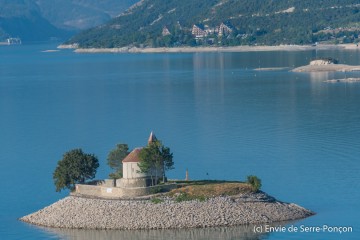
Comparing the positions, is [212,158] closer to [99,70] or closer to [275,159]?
[275,159]

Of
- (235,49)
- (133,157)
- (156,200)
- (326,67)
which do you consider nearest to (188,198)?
(156,200)

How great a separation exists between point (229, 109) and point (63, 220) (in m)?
37.2

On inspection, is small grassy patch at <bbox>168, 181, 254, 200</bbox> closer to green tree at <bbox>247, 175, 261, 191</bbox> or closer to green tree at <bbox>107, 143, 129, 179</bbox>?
green tree at <bbox>247, 175, 261, 191</bbox>

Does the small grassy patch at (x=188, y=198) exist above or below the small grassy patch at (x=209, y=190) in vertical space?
below

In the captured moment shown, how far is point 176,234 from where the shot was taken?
35.2m

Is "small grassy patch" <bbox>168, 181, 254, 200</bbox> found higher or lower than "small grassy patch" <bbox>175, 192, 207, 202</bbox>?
higher

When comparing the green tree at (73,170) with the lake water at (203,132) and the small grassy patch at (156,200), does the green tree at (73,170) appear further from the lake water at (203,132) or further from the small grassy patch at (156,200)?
the small grassy patch at (156,200)

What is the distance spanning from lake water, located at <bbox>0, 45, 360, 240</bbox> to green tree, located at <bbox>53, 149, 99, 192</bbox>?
4.94ft

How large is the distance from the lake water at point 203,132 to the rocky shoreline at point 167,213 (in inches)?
15.2

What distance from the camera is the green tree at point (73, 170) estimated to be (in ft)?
130

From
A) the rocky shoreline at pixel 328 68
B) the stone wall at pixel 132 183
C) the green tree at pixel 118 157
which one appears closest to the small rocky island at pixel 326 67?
the rocky shoreline at pixel 328 68

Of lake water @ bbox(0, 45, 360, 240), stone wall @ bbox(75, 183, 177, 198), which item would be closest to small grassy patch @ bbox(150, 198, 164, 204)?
stone wall @ bbox(75, 183, 177, 198)

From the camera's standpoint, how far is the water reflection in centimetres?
3494

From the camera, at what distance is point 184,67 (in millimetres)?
128250
